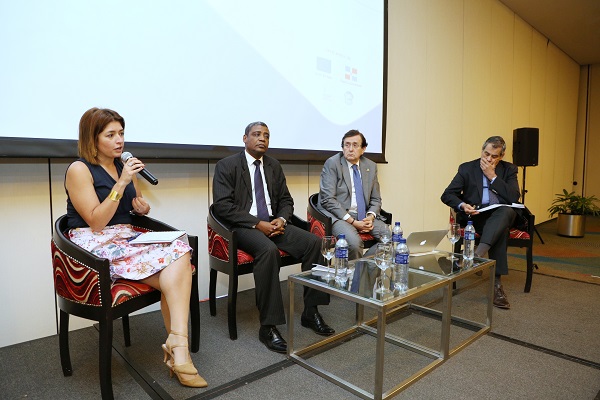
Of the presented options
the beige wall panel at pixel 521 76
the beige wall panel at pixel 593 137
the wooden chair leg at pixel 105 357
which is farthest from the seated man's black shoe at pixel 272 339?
the beige wall panel at pixel 593 137

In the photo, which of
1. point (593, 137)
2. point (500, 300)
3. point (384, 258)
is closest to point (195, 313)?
point (384, 258)

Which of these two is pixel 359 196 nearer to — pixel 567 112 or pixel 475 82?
pixel 475 82

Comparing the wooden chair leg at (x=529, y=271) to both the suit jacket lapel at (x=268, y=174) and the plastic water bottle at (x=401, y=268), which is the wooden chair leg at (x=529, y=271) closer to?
the plastic water bottle at (x=401, y=268)

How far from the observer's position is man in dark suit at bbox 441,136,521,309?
3098mm

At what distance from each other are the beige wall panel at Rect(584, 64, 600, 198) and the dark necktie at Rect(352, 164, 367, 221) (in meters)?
8.54

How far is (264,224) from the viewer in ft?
8.32

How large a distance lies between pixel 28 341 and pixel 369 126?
3.24 meters

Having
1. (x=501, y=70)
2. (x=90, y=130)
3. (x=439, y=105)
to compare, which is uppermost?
(x=501, y=70)

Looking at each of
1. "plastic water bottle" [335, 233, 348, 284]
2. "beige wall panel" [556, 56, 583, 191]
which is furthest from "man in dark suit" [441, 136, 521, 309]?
"beige wall panel" [556, 56, 583, 191]

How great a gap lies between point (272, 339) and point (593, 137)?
394 inches

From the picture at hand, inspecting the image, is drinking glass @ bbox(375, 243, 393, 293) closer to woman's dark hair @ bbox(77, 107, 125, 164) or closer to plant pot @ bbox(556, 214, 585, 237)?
woman's dark hair @ bbox(77, 107, 125, 164)

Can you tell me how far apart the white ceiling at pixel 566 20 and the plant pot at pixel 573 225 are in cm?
313

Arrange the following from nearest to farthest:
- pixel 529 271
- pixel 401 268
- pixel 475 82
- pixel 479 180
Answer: pixel 401 268 < pixel 529 271 < pixel 479 180 < pixel 475 82

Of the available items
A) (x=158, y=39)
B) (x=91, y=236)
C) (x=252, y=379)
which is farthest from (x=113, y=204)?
(x=158, y=39)
